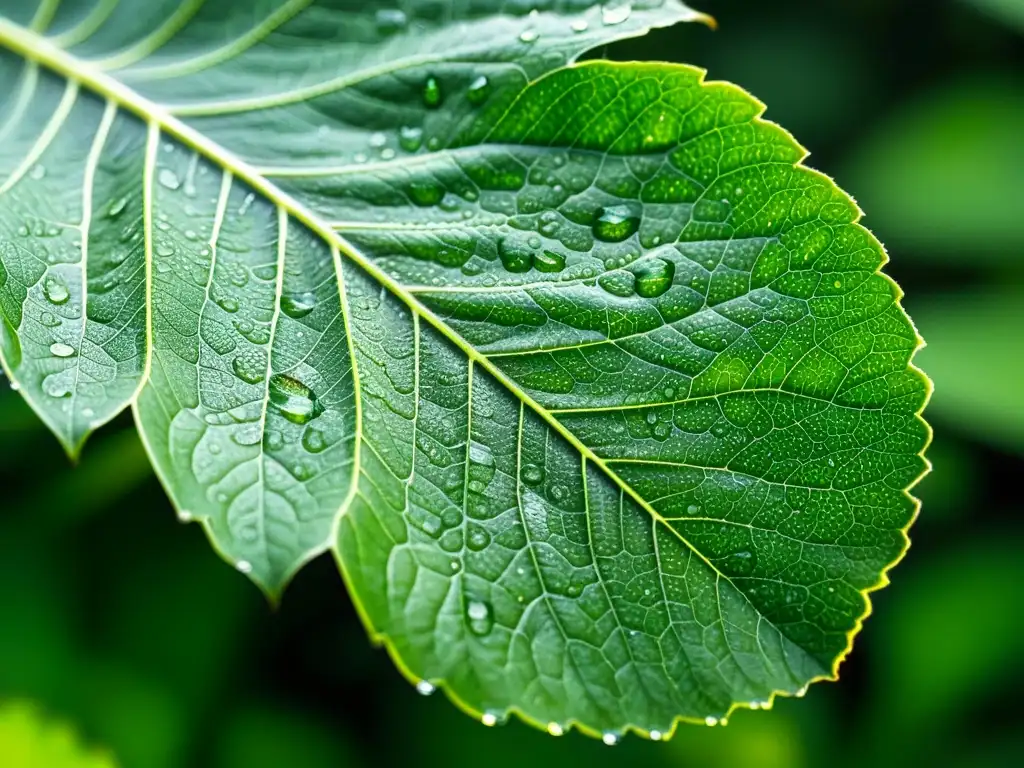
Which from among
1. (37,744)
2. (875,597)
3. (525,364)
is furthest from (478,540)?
(875,597)

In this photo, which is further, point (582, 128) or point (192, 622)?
point (192, 622)

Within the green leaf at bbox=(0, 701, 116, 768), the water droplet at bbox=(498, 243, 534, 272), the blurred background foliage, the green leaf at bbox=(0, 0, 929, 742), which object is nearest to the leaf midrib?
the green leaf at bbox=(0, 0, 929, 742)

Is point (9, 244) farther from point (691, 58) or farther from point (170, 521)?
point (691, 58)

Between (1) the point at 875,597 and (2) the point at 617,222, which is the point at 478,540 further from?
(1) the point at 875,597

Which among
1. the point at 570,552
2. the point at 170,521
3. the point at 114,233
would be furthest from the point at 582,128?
the point at 170,521

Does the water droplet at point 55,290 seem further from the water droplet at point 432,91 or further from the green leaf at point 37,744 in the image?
the green leaf at point 37,744

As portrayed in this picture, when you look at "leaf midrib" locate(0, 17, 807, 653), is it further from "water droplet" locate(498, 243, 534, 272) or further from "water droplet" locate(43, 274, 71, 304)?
"water droplet" locate(43, 274, 71, 304)

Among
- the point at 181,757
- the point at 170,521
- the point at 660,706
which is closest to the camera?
the point at 660,706
